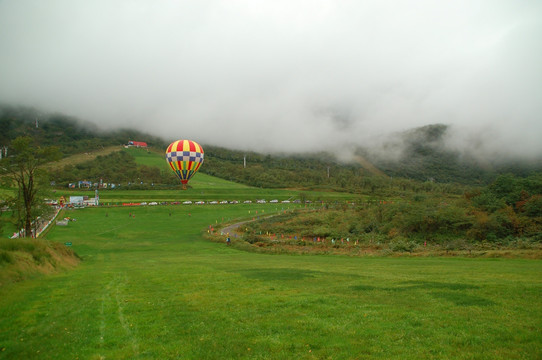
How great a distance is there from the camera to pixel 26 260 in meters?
17.7

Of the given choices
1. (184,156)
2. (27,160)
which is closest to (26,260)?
(27,160)

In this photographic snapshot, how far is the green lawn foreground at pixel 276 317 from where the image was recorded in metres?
7.52

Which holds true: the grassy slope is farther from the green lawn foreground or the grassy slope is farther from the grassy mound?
the green lawn foreground

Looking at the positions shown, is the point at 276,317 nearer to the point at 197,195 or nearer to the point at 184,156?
the point at 184,156

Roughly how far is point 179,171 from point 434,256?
40.7 meters

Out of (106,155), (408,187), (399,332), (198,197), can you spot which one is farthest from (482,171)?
(399,332)

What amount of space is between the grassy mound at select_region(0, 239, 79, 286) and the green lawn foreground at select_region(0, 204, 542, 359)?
948mm

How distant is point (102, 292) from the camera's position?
14094 mm

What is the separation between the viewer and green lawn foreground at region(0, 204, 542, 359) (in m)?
7.52

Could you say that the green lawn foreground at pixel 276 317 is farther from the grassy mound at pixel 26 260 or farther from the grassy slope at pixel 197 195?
the grassy slope at pixel 197 195

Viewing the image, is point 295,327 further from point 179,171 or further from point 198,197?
point 198,197

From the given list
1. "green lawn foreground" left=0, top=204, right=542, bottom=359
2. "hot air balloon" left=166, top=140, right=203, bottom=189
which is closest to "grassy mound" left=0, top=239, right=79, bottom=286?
"green lawn foreground" left=0, top=204, right=542, bottom=359

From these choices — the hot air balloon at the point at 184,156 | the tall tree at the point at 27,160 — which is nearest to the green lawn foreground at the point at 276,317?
the tall tree at the point at 27,160

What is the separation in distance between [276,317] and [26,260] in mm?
15576
